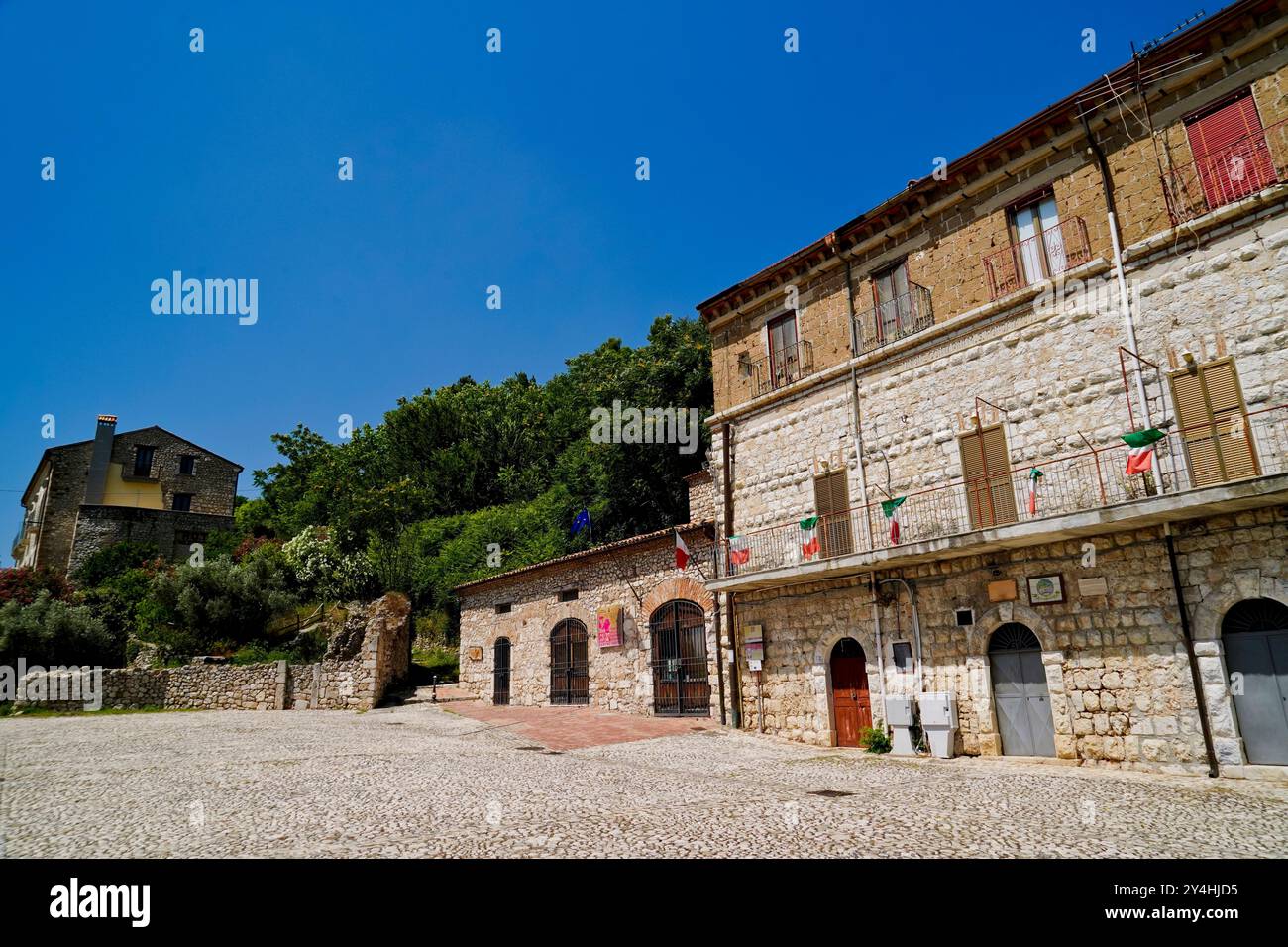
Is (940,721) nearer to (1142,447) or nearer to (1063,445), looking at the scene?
(1063,445)

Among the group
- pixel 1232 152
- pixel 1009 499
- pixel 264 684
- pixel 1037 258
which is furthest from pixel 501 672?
pixel 1232 152

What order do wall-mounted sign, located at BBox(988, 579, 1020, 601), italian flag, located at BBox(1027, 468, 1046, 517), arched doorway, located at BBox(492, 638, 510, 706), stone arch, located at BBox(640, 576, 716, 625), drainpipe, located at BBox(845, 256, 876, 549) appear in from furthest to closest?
arched doorway, located at BBox(492, 638, 510, 706), stone arch, located at BBox(640, 576, 716, 625), drainpipe, located at BBox(845, 256, 876, 549), wall-mounted sign, located at BBox(988, 579, 1020, 601), italian flag, located at BBox(1027, 468, 1046, 517)

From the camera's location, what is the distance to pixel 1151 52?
1109 cm

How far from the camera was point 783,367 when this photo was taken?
650 inches

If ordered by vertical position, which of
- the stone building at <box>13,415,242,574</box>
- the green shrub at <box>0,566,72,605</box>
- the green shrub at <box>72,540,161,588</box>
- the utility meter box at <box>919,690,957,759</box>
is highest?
the stone building at <box>13,415,242,574</box>

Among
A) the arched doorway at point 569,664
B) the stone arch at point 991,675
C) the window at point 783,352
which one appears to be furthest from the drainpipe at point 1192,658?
the arched doorway at point 569,664

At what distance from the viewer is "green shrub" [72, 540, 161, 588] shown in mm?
31953

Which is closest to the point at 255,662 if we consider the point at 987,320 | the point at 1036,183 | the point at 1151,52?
the point at 987,320

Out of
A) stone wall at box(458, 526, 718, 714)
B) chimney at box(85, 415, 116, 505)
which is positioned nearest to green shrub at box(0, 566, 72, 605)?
chimney at box(85, 415, 116, 505)

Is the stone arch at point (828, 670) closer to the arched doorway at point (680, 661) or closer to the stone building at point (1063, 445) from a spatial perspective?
the stone building at point (1063, 445)

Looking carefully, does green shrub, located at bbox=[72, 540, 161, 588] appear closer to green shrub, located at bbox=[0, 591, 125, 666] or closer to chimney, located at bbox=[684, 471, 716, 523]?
green shrub, located at bbox=[0, 591, 125, 666]

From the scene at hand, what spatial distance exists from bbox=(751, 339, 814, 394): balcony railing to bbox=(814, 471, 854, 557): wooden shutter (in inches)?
102
